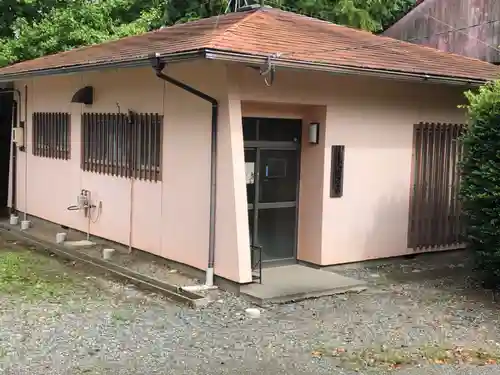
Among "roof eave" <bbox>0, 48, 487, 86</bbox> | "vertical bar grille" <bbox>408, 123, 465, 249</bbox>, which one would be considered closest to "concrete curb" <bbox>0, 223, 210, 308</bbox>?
"roof eave" <bbox>0, 48, 487, 86</bbox>

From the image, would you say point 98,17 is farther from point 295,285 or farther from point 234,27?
point 295,285

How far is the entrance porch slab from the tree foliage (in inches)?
454

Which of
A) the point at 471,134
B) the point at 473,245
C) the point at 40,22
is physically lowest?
the point at 473,245

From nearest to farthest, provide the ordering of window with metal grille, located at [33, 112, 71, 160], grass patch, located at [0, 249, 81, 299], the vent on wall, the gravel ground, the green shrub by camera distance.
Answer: the gravel ground, the green shrub, grass patch, located at [0, 249, 81, 299], the vent on wall, window with metal grille, located at [33, 112, 71, 160]

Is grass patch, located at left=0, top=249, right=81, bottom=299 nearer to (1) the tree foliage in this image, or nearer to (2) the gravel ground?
(2) the gravel ground

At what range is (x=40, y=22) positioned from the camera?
1917cm

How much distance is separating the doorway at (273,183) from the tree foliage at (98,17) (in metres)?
10.4

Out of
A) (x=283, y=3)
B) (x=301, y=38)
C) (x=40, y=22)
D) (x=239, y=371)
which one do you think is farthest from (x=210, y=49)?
(x=283, y=3)

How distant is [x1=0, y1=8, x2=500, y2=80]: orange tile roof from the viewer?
27.7 ft

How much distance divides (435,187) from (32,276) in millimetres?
6671

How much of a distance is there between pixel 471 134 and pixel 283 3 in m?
14.4

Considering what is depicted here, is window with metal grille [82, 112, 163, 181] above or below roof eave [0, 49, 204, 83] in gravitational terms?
below

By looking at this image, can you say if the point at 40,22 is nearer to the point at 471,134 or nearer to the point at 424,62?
the point at 424,62

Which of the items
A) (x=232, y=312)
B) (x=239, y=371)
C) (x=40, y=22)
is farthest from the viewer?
(x=40, y=22)
